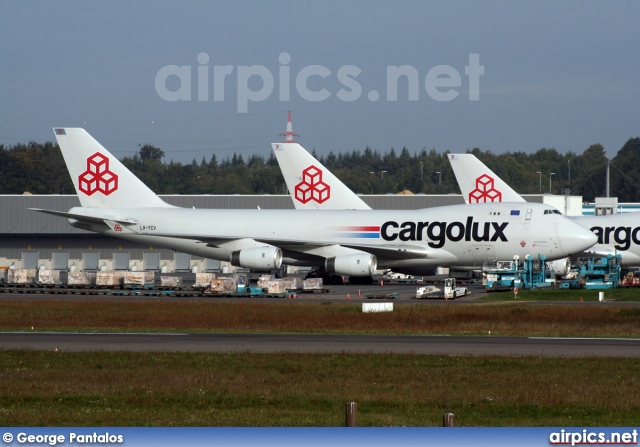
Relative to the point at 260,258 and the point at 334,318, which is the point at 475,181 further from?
the point at 334,318

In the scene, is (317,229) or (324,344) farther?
(317,229)

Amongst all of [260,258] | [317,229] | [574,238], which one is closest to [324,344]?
[260,258]

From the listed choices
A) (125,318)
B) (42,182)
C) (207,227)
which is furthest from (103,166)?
(42,182)

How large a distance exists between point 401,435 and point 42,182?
18027cm

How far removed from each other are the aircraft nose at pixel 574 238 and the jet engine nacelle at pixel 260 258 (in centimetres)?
1632

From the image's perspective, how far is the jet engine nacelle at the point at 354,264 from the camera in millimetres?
58500

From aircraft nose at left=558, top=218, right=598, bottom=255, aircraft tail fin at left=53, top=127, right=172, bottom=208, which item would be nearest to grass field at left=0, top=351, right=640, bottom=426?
aircraft nose at left=558, top=218, right=598, bottom=255

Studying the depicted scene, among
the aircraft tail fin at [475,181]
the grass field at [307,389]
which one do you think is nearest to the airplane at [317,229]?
the aircraft tail fin at [475,181]

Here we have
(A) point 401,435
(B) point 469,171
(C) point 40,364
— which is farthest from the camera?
(B) point 469,171

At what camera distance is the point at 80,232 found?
90.8 metres

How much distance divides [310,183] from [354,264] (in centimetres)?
1783

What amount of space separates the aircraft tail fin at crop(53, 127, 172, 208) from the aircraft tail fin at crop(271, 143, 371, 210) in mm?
13724

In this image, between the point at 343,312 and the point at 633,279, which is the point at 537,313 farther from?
the point at 633,279

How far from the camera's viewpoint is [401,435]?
9.23 m
